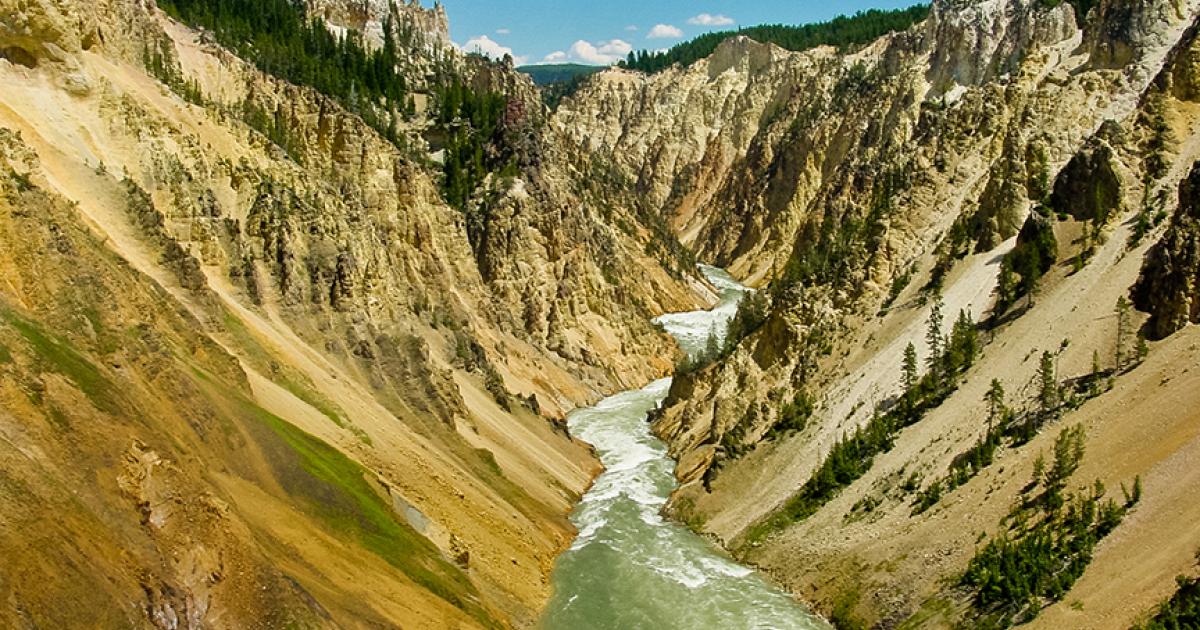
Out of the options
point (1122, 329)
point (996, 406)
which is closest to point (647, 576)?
point (996, 406)

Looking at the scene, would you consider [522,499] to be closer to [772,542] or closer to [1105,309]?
[772,542]

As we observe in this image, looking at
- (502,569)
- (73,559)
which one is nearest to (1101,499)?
(502,569)

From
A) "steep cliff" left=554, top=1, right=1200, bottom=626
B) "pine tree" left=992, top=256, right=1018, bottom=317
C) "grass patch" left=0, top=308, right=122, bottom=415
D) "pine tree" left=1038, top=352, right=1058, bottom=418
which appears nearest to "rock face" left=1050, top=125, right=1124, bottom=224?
"steep cliff" left=554, top=1, right=1200, bottom=626

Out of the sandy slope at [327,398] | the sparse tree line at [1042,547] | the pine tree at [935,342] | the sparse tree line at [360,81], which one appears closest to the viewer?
the sparse tree line at [1042,547]

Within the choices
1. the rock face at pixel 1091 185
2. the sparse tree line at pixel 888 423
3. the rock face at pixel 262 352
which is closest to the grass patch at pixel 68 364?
the rock face at pixel 262 352

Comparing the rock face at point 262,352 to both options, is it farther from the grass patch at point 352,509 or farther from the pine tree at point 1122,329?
the pine tree at point 1122,329

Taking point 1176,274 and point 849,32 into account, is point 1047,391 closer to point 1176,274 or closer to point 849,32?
point 1176,274
